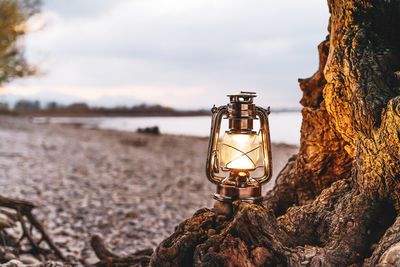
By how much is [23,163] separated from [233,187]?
13028 mm

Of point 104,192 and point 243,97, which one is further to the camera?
point 104,192

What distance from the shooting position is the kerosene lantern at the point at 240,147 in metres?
2.90

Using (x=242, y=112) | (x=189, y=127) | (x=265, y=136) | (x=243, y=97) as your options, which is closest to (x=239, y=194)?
(x=265, y=136)

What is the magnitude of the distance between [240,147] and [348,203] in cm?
83

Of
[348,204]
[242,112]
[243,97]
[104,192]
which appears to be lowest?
[104,192]

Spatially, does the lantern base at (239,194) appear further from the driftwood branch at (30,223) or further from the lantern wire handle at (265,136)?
the driftwood branch at (30,223)

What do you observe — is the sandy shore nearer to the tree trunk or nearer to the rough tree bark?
the rough tree bark

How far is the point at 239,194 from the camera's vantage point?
114 inches

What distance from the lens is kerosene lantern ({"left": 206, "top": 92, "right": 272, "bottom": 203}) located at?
2898mm

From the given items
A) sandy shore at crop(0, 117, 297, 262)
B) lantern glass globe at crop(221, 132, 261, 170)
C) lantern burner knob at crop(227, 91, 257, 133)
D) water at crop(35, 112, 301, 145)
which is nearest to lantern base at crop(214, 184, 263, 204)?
lantern glass globe at crop(221, 132, 261, 170)

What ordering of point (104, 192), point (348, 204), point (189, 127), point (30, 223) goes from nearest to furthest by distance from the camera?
point (348, 204), point (30, 223), point (104, 192), point (189, 127)

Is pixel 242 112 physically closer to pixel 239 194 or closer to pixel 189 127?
pixel 239 194

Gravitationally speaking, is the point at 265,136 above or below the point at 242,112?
below

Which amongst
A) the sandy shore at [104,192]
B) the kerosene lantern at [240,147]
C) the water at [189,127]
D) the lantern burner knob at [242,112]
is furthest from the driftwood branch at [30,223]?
the water at [189,127]
